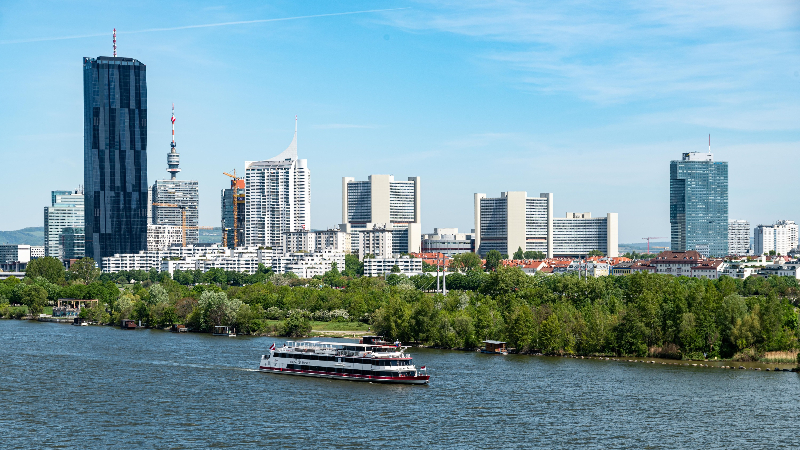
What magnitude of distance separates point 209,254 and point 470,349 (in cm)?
12318

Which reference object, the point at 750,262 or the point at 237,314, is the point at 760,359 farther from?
the point at 750,262

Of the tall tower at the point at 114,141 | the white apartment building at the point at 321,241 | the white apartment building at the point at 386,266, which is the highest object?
the tall tower at the point at 114,141

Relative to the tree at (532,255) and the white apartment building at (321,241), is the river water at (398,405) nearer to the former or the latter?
the tree at (532,255)

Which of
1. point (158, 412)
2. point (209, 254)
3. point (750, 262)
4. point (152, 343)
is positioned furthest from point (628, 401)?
point (209, 254)

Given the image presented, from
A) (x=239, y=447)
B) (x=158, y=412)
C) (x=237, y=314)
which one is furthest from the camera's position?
(x=237, y=314)

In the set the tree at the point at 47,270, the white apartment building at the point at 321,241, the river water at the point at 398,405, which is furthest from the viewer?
the white apartment building at the point at 321,241

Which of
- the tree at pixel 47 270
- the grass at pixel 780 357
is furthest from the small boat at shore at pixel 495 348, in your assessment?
the tree at pixel 47 270

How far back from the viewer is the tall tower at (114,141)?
17825 centimetres

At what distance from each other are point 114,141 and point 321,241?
45.2m

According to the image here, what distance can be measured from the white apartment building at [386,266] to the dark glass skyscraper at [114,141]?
49.6 meters

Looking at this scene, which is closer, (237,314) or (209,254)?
(237,314)

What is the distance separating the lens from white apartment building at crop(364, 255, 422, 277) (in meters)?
162

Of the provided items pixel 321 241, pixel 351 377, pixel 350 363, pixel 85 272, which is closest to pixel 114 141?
pixel 85 272

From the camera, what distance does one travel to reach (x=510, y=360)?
53906 millimetres
